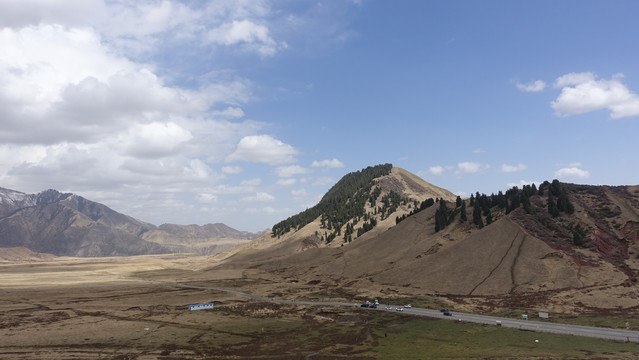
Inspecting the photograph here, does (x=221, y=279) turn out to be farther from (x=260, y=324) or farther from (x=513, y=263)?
(x=513, y=263)

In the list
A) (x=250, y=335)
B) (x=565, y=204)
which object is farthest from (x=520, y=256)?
(x=250, y=335)

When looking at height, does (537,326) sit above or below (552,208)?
below

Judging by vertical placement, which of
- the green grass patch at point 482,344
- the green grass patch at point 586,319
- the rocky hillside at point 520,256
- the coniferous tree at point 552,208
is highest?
the coniferous tree at point 552,208

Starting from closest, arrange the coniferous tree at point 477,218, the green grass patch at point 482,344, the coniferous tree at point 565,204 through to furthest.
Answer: the green grass patch at point 482,344 < the coniferous tree at point 565,204 < the coniferous tree at point 477,218

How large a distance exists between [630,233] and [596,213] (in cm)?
1573

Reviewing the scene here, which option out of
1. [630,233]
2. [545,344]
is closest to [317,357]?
[545,344]

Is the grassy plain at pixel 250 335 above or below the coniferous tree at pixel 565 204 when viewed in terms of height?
below

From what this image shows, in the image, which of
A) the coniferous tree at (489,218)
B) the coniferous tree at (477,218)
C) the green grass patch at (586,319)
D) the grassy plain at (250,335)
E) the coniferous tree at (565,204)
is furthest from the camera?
the coniferous tree at (477,218)

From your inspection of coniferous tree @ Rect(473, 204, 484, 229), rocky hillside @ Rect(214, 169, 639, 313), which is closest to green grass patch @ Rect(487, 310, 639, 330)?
rocky hillside @ Rect(214, 169, 639, 313)

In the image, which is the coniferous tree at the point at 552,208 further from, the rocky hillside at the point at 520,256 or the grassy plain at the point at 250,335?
the grassy plain at the point at 250,335

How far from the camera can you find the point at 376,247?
7825 inches

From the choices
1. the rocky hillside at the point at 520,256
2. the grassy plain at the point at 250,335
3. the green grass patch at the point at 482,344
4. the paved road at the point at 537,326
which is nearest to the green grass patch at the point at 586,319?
the paved road at the point at 537,326

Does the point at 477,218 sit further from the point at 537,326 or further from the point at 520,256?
the point at 537,326

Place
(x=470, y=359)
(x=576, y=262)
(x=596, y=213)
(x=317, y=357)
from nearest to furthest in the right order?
(x=470, y=359)
(x=317, y=357)
(x=576, y=262)
(x=596, y=213)
